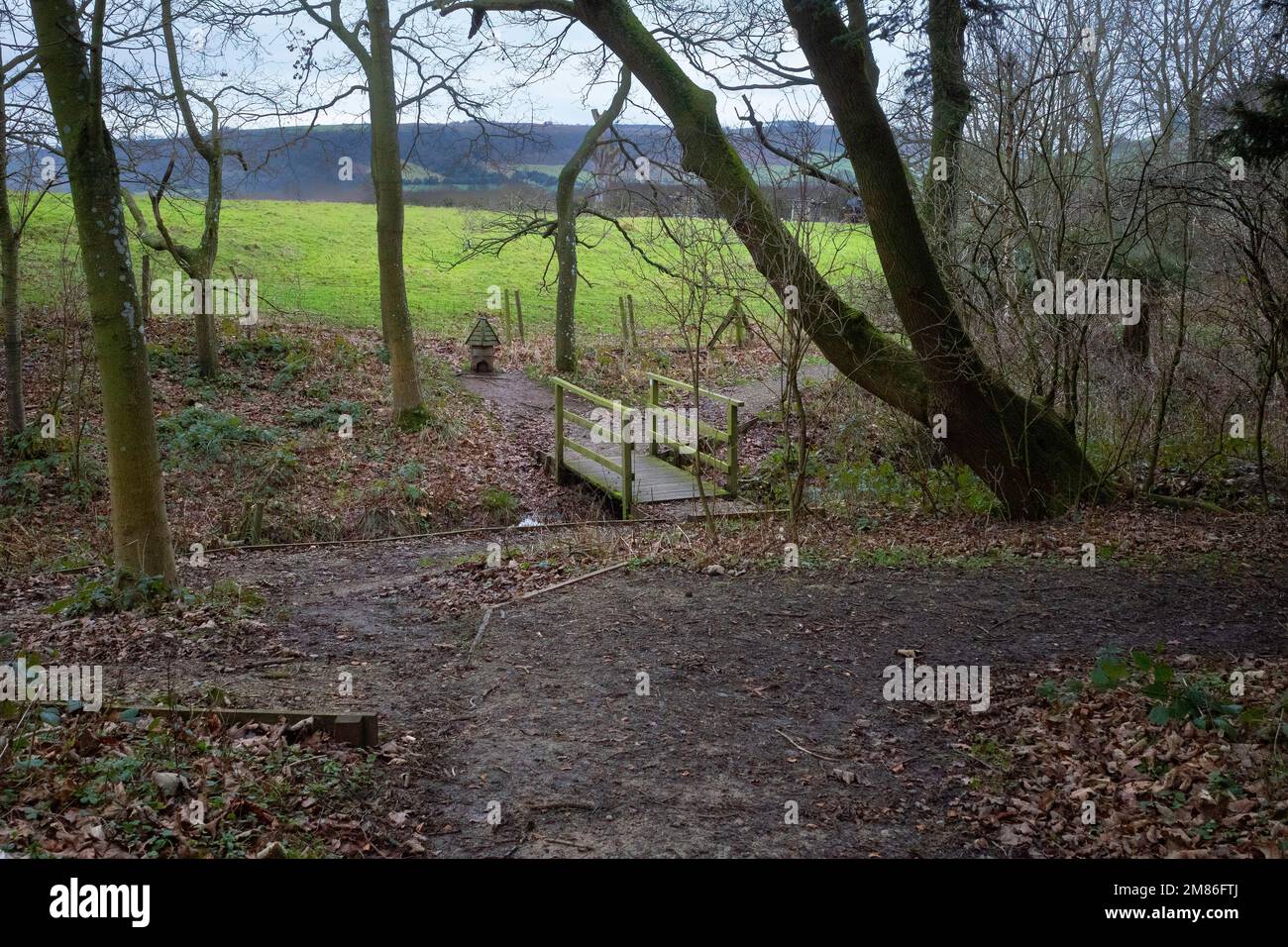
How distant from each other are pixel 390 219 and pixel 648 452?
245 inches

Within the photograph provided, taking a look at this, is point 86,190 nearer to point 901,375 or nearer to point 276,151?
point 901,375

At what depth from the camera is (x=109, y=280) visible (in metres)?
7.31

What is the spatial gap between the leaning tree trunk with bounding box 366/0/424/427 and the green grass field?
5.12m

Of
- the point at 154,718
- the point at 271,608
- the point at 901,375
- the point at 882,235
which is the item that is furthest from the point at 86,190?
the point at 901,375

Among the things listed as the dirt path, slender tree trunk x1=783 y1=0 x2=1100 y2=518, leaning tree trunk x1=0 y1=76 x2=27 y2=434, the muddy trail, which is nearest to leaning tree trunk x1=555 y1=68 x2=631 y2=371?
the dirt path

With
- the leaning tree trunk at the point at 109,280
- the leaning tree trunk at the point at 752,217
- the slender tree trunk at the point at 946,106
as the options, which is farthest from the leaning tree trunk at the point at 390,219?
the leaning tree trunk at the point at 109,280

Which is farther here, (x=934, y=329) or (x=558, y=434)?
(x=558, y=434)

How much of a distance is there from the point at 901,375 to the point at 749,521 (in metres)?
2.38

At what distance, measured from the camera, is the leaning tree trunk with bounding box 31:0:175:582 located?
7.05 m

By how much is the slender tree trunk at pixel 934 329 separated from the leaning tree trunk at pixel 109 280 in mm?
6345

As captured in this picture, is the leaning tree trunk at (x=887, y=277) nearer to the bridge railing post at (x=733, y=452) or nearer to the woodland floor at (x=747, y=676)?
the woodland floor at (x=747, y=676)

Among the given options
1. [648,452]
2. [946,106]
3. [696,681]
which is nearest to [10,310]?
[648,452]

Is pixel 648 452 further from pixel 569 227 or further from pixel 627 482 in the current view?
pixel 569 227

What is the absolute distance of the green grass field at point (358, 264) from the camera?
24.8 meters
